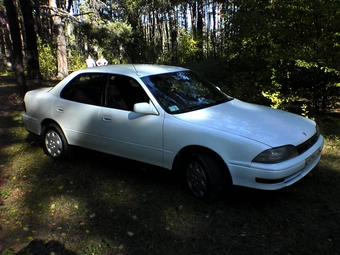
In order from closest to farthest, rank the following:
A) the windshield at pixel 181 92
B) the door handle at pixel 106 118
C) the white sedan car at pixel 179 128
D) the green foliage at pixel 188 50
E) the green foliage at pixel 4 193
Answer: the white sedan car at pixel 179 128 → the windshield at pixel 181 92 → the green foliage at pixel 4 193 → the door handle at pixel 106 118 → the green foliage at pixel 188 50

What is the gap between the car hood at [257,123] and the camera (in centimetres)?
371

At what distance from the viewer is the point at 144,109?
168 inches

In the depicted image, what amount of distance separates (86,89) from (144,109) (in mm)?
1503

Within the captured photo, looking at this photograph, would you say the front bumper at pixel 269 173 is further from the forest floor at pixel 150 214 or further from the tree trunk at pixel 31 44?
the tree trunk at pixel 31 44

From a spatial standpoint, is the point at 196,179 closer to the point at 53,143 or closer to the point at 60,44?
the point at 53,143

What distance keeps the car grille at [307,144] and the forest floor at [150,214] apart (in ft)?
2.19

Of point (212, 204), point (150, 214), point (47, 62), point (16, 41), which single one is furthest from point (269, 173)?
point (47, 62)

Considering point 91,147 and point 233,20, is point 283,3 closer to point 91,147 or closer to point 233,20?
point 233,20

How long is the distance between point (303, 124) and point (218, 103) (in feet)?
3.94

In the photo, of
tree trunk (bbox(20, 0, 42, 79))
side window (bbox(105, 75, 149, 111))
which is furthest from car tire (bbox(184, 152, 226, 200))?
tree trunk (bbox(20, 0, 42, 79))

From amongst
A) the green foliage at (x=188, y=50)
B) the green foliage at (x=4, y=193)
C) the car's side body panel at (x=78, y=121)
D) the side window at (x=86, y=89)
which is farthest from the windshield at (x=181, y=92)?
the green foliage at (x=188, y=50)

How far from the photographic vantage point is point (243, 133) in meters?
3.71

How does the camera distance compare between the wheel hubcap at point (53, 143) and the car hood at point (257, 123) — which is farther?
the wheel hubcap at point (53, 143)

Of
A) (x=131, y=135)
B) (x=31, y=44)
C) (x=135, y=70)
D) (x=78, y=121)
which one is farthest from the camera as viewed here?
(x=31, y=44)
